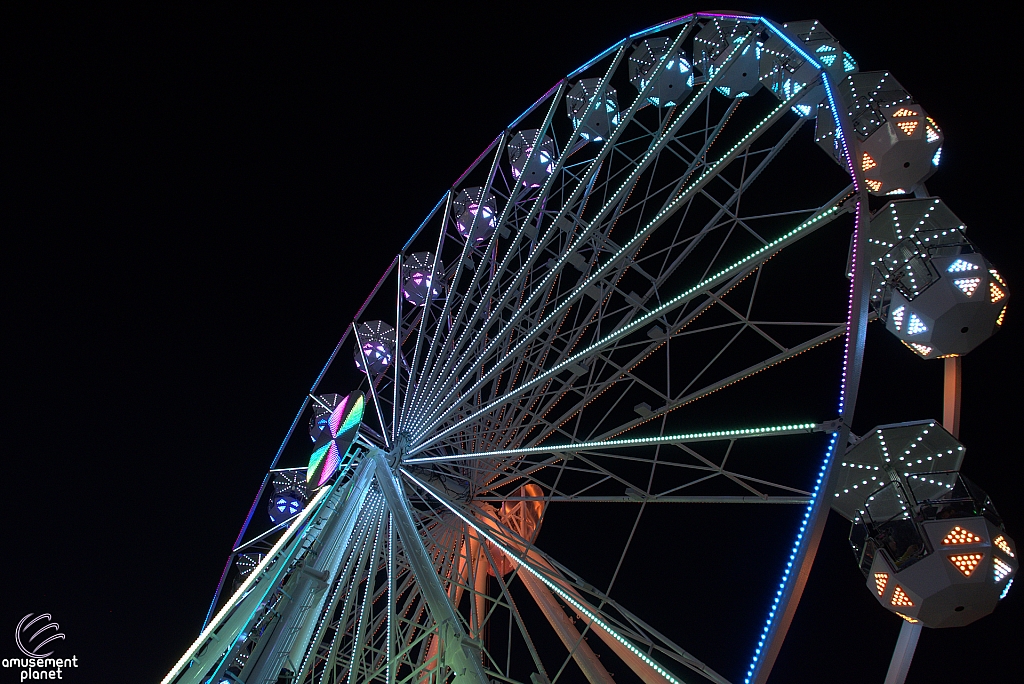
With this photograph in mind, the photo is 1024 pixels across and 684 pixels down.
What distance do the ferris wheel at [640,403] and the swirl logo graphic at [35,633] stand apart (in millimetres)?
4636

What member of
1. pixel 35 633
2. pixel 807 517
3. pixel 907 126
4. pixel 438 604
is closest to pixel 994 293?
pixel 907 126

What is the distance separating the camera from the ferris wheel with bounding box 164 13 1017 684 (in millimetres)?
5867

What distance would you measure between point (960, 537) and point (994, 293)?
7.75 feet

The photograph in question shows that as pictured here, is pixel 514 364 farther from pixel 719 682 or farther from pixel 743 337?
pixel 743 337

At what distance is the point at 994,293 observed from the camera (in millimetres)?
6250

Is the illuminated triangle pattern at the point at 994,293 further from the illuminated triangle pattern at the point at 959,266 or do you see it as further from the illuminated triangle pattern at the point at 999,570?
the illuminated triangle pattern at the point at 999,570

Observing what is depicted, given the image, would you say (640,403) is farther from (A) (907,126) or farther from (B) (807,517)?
(B) (807,517)

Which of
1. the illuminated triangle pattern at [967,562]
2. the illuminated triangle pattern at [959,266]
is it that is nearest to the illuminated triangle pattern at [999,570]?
the illuminated triangle pattern at [967,562]

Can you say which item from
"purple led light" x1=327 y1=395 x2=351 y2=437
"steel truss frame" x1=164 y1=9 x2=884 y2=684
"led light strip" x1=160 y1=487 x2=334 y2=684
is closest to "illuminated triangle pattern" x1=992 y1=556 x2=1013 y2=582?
"steel truss frame" x1=164 y1=9 x2=884 y2=684

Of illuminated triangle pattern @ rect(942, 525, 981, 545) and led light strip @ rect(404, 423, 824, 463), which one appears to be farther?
illuminated triangle pattern @ rect(942, 525, 981, 545)

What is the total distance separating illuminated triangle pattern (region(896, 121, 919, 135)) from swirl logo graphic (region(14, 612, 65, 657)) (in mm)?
16912

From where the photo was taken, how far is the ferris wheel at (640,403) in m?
5.87

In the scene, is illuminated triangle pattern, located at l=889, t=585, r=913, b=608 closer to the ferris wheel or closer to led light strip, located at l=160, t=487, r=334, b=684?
the ferris wheel

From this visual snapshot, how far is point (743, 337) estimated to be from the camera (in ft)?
59.8
